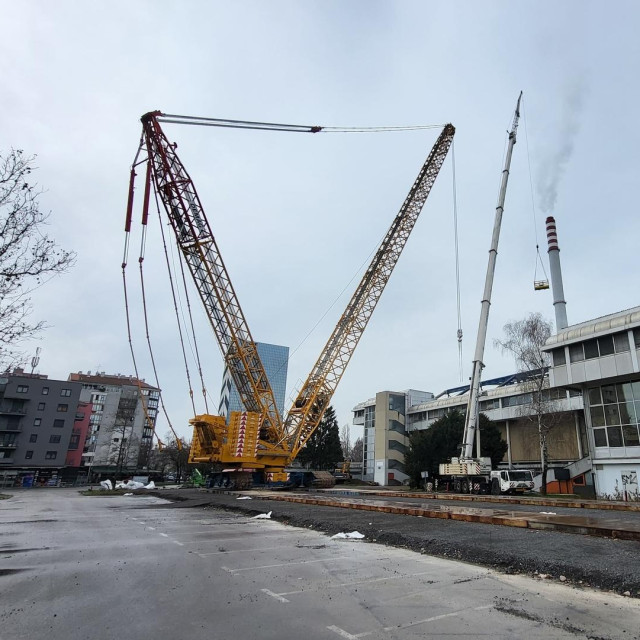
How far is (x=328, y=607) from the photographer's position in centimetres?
530

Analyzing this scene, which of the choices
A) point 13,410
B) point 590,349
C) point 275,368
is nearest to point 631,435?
point 590,349

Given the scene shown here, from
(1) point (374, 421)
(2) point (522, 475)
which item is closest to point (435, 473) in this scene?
(2) point (522, 475)

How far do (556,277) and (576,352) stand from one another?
65.0ft

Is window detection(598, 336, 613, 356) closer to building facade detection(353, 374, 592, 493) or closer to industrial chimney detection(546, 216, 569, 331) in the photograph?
building facade detection(353, 374, 592, 493)

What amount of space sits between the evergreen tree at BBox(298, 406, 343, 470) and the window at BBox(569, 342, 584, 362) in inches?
1900

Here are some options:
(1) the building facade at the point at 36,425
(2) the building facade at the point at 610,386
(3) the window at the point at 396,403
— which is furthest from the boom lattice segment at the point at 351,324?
(1) the building facade at the point at 36,425

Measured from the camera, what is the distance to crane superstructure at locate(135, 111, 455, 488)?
112ft

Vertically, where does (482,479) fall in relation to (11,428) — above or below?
below

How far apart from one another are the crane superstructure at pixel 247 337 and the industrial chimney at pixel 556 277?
19203 mm

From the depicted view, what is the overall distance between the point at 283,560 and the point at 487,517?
6686 millimetres

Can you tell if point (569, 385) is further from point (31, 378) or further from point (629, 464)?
point (31, 378)

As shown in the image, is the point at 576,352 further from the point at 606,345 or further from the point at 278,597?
the point at 278,597

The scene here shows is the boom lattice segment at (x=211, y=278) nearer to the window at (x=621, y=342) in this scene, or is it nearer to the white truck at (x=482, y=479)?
the white truck at (x=482, y=479)

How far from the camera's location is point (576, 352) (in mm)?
35375
